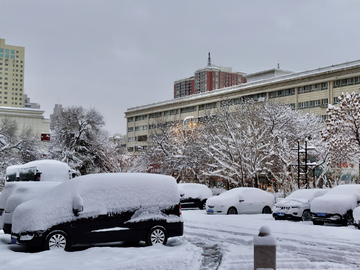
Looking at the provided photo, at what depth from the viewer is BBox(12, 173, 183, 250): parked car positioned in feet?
35.1

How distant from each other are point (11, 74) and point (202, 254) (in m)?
196

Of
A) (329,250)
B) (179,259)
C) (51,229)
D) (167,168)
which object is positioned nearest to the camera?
(179,259)

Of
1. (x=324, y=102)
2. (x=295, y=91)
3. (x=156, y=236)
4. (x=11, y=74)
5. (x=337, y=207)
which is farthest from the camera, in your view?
(x=11, y=74)

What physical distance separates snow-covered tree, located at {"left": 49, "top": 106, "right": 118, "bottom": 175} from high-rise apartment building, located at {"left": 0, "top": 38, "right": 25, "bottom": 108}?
14710 cm

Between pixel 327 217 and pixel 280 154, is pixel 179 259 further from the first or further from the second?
pixel 280 154

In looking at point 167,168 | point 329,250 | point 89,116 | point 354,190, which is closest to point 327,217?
point 354,190

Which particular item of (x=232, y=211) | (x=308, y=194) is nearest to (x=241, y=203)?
(x=232, y=211)

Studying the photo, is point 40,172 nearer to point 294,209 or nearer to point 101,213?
point 294,209

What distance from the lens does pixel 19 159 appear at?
159 ft

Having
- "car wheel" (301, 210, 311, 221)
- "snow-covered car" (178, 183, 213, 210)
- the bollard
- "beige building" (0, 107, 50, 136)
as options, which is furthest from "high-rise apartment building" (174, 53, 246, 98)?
the bollard

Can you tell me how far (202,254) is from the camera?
11062mm

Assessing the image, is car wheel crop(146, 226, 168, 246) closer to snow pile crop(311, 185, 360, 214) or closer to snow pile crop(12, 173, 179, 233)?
snow pile crop(12, 173, 179, 233)

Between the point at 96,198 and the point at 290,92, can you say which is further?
the point at 290,92

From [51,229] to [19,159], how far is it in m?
40.6
